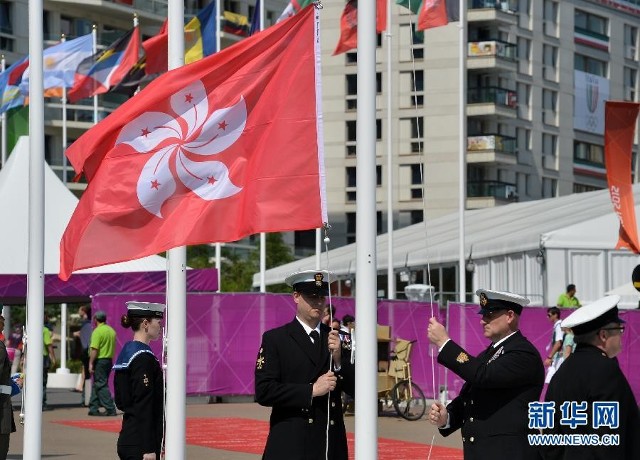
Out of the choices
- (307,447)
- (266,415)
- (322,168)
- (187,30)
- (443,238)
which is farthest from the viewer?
(443,238)

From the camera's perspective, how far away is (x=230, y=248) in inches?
3268

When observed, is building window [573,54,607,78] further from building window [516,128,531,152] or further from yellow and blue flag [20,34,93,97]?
yellow and blue flag [20,34,93,97]

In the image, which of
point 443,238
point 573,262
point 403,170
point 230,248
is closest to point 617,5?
point 403,170

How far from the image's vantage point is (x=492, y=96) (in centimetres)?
9144

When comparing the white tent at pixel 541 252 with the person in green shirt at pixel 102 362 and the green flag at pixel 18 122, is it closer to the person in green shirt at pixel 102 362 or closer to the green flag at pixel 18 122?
the person in green shirt at pixel 102 362

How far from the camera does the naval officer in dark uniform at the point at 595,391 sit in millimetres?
7988

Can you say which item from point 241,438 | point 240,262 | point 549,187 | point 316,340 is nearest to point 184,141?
point 316,340

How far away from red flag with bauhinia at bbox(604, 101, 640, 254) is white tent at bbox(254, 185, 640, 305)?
12.7ft

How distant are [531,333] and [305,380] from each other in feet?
69.8

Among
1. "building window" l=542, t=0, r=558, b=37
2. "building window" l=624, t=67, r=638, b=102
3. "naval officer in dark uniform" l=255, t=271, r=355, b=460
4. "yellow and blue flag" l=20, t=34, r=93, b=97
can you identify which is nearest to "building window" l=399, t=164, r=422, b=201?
"building window" l=542, t=0, r=558, b=37

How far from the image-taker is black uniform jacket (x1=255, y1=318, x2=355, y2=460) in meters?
9.55

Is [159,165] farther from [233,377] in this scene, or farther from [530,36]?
[530,36]

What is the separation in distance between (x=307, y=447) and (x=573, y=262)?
3023 centimetres

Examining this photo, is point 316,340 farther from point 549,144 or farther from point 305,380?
point 549,144
